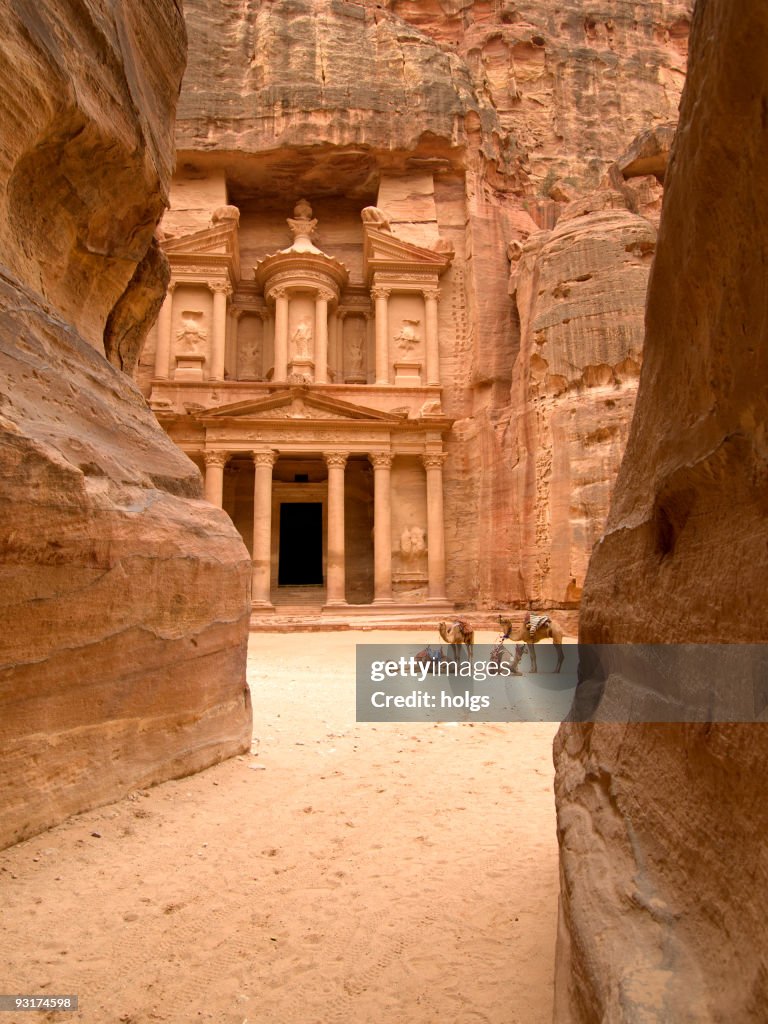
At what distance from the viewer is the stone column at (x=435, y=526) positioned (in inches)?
866

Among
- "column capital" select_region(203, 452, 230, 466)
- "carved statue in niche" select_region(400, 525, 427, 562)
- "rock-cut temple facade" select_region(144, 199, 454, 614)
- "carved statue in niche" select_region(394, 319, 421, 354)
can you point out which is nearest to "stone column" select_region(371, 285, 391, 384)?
"rock-cut temple facade" select_region(144, 199, 454, 614)

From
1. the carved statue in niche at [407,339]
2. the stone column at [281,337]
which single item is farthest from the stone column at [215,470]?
the carved statue in niche at [407,339]

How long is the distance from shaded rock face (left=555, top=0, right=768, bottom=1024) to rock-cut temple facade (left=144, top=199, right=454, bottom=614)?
60.7ft

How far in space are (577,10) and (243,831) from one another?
39.4 m

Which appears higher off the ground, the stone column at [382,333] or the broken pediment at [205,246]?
the broken pediment at [205,246]

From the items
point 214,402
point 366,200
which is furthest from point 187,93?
point 214,402

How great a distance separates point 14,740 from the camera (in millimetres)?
3387

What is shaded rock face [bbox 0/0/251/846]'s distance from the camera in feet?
11.5

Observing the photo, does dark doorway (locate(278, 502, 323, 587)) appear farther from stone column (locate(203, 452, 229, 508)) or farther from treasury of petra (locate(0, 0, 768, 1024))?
treasury of petra (locate(0, 0, 768, 1024))

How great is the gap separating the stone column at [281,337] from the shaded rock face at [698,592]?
902 inches

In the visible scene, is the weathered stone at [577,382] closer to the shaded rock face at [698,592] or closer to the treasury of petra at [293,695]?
the treasury of petra at [293,695]

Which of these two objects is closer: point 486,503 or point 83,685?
point 83,685

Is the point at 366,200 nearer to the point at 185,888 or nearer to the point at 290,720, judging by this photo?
the point at 290,720

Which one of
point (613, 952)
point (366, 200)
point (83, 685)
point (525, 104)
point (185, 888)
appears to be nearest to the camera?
point (613, 952)
